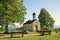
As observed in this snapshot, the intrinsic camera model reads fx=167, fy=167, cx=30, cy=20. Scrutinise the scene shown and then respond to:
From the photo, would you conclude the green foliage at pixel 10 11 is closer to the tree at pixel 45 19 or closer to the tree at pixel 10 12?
the tree at pixel 10 12

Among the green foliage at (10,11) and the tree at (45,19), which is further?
the tree at (45,19)

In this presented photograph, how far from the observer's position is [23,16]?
47.5 meters

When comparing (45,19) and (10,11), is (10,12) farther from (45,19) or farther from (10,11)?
(45,19)

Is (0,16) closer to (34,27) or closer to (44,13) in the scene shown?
(34,27)

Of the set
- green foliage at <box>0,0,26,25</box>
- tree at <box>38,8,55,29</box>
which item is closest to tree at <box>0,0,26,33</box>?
green foliage at <box>0,0,26,25</box>

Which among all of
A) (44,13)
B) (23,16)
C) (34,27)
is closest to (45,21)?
(44,13)

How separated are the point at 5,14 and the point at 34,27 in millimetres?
24223

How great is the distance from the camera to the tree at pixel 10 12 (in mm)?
42219

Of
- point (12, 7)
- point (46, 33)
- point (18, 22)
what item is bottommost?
point (46, 33)

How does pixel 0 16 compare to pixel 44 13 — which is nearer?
pixel 0 16

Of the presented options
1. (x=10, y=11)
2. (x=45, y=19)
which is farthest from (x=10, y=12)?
(x=45, y=19)

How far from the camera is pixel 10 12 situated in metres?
42.4

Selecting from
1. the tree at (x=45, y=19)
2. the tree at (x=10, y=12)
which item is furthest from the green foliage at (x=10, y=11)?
the tree at (x=45, y=19)

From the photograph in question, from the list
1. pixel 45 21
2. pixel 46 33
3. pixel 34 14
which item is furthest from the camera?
pixel 45 21
